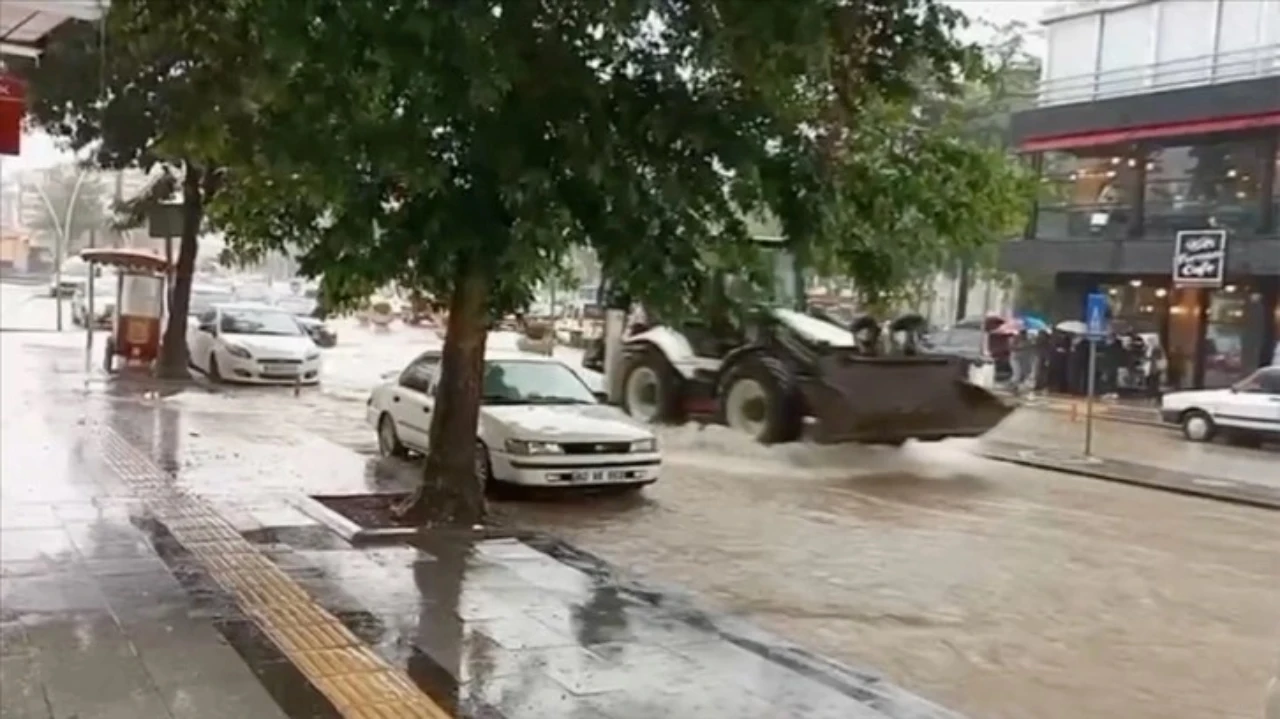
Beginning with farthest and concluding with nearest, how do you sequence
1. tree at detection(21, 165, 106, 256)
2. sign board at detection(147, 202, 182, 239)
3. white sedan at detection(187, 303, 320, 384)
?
sign board at detection(147, 202, 182, 239) → white sedan at detection(187, 303, 320, 384) → tree at detection(21, 165, 106, 256)

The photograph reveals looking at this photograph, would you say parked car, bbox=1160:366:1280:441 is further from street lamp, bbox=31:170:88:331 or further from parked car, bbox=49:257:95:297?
parked car, bbox=49:257:95:297

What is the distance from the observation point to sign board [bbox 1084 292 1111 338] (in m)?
4.94

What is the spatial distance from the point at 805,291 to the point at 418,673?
288cm

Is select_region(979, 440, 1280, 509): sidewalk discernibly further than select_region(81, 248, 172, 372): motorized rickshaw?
No

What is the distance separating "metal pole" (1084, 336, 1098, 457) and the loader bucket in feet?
4.68

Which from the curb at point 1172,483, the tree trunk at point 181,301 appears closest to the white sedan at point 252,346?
the tree trunk at point 181,301

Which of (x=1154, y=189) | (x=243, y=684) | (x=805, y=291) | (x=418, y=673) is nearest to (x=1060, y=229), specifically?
(x=1154, y=189)

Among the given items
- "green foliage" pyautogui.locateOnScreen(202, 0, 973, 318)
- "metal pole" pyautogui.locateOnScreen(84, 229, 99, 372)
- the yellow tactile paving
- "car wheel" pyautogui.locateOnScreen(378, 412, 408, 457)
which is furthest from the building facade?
"metal pole" pyautogui.locateOnScreen(84, 229, 99, 372)

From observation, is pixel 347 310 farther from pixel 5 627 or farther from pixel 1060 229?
pixel 1060 229

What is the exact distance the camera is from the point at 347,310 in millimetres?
6316

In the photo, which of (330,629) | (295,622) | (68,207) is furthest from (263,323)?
(330,629)

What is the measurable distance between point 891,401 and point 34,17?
6.36 m

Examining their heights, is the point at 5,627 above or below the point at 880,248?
below

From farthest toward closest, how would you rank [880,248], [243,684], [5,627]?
1. [880,248]
2. [5,627]
3. [243,684]
